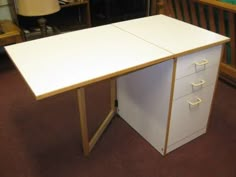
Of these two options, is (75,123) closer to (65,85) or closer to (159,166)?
(159,166)

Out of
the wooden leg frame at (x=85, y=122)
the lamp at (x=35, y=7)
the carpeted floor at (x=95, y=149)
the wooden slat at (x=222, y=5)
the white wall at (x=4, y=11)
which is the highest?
the wooden slat at (x=222, y=5)

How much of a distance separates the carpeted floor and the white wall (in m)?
1.22

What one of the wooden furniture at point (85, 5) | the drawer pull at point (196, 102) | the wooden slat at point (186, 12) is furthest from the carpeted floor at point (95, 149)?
the wooden furniture at point (85, 5)

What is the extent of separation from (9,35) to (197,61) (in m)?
2.02

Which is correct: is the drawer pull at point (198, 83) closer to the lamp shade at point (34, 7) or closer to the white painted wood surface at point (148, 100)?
the white painted wood surface at point (148, 100)

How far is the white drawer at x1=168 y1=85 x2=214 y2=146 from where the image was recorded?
5.60 ft

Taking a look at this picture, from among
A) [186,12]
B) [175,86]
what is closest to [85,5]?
[186,12]

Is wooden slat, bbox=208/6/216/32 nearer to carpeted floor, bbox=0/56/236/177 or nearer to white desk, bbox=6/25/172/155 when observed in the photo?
carpeted floor, bbox=0/56/236/177

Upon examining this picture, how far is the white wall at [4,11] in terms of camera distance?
305cm

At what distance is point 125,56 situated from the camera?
4.59ft

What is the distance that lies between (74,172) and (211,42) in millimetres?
1194

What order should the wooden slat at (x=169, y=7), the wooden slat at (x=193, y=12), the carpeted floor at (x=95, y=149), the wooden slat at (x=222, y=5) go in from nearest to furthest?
the carpeted floor at (x=95, y=149) → the wooden slat at (x=222, y=5) → the wooden slat at (x=193, y=12) → the wooden slat at (x=169, y=7)

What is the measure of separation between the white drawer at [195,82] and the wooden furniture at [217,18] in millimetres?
766

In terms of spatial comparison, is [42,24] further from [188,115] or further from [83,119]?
[188,115]
